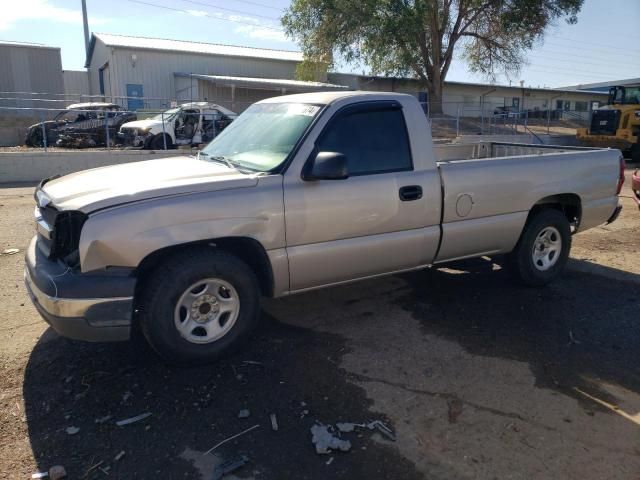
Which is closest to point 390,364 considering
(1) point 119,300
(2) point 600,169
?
(1) point 119,300

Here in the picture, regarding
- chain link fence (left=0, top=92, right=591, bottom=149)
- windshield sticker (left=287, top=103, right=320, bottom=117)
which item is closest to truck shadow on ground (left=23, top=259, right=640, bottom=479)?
windshield sticker (left=287, top=103, right=320, bottom=117)

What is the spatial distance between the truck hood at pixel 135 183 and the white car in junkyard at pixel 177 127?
13.5 meters

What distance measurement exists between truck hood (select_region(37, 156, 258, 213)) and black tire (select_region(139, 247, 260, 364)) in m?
0.45

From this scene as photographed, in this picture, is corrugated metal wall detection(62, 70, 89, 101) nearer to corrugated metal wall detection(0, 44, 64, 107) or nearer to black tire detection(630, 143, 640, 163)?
corrugated metal wall detection(0, 44, 64, 107)

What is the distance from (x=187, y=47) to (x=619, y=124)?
2530cm

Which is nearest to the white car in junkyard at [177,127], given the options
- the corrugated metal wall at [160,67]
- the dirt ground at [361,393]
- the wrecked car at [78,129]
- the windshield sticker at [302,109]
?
the wrecked car at [78,129]

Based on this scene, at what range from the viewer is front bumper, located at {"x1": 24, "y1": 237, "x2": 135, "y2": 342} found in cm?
320

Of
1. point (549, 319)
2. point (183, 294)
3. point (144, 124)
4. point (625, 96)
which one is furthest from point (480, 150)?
point (625, 96)

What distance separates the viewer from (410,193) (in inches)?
169

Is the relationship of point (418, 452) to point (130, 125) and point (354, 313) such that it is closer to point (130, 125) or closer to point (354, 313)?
point (354, 313)

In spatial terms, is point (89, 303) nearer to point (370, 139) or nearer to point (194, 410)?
point (194, 410)

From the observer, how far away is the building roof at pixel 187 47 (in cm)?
3106

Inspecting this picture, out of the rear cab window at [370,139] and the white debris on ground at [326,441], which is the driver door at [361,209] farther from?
the white debris on ground at [326,441]

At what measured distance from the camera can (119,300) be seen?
3.25m
